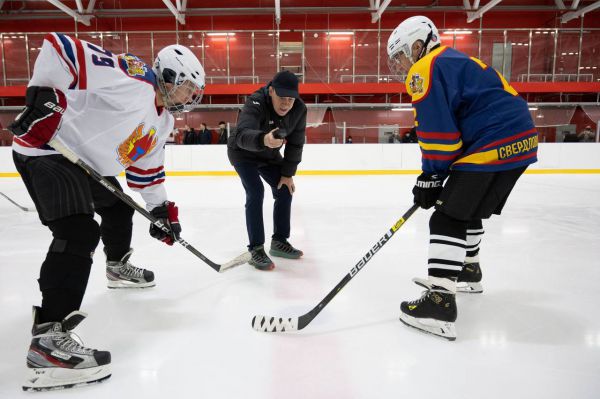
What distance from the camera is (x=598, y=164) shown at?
298 inches

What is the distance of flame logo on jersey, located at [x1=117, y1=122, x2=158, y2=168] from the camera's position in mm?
1569

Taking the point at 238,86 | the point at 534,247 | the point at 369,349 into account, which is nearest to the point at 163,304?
the point at 369,349

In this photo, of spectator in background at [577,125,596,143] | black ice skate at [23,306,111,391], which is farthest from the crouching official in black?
spectator in background at [577,125,596,143]

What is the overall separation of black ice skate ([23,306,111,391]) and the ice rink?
0.12 feet

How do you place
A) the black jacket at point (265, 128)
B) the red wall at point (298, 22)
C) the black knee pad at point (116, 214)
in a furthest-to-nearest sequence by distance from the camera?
the red wall at point (298, 22), the black jacket at point (265, 128), the black knee pad at point (116, 214)

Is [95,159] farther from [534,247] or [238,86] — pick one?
[238,86]

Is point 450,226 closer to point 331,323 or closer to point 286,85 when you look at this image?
point 331,323

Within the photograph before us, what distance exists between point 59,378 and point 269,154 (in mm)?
1489

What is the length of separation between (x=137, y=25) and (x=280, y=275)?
43.1 feet

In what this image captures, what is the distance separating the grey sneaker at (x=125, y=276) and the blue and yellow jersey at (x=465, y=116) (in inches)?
55.9

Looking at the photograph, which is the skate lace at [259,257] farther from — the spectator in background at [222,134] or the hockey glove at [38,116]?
the spectator in background at [222,134]

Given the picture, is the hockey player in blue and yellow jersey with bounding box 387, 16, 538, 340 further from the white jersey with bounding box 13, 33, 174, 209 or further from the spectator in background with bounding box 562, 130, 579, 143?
the spectator in background with bounding box 562, 130, 579, 143

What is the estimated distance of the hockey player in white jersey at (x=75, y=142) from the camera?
3.93 ft

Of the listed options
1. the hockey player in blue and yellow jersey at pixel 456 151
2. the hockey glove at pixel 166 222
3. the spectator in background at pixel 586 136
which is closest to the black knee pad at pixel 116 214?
the hockey glove at pixel 166 222
